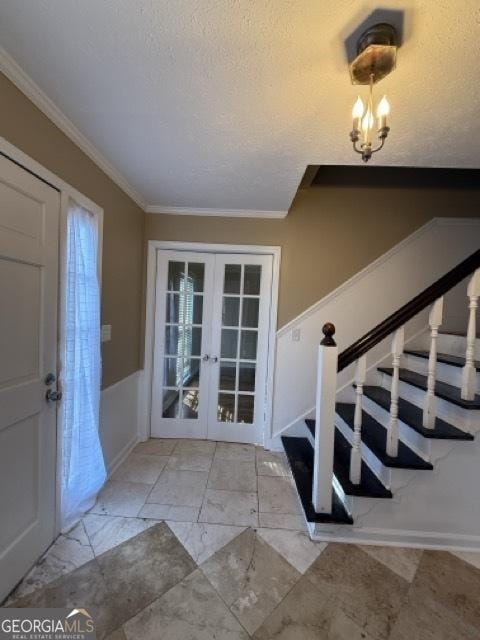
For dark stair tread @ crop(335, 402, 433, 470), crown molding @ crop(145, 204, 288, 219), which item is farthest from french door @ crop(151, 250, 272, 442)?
dark stair tread @ crop(335, 402, 433, 470)

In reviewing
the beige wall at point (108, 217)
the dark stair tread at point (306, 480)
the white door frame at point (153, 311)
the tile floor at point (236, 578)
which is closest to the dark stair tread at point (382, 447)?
the dark stair tread at point (306, 480)

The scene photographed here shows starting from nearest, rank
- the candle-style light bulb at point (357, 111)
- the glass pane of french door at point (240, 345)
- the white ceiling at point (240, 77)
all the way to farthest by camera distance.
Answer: the white ceiling at point (240, 77) → the candle-style light bulb at point (357, 111) → the glass pane of french door at point (240, 345)

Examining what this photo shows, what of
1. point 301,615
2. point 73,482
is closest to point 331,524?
point 301,615

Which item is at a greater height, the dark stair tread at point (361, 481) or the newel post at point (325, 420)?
the newel post at point (325, 420)

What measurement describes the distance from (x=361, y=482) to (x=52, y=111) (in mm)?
2674

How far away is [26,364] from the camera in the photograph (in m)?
1.41

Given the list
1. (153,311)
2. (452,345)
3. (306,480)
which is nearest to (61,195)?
(153,311)

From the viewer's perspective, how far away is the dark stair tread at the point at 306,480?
167 centimetres

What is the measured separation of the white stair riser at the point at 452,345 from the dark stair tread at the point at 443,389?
32 centimetres

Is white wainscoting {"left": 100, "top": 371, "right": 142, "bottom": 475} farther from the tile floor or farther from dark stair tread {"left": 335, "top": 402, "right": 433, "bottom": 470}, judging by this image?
dark stair tread {"left": 335, "top": 402, "right": 433, "bottom": 470}

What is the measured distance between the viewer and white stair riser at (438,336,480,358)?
7.55 ft

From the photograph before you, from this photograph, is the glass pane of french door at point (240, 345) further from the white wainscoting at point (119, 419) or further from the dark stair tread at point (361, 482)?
the dark stair tread at point (361, 482)

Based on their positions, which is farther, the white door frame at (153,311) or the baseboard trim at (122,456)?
the white door frame at (153,311)

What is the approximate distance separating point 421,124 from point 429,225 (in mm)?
1537
